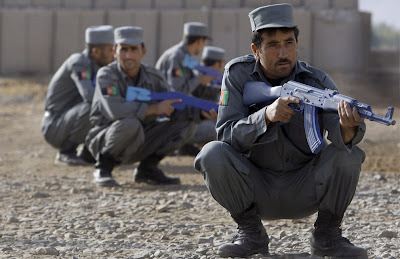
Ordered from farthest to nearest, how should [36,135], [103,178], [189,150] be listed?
[36,135]
[189,150]
[103,178]

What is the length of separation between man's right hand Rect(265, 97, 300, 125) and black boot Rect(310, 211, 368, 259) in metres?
0.52

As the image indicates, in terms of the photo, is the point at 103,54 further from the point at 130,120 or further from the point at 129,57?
the point at 130,120

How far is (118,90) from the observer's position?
6.50m

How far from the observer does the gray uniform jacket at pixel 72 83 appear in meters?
7.61

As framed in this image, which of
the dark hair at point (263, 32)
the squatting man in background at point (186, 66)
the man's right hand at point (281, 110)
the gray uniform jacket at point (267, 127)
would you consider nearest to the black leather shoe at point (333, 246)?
the gray uniform jacket at point (267, 127)

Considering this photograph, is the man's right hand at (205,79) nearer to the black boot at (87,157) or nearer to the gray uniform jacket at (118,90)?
the black boot at (87,157)

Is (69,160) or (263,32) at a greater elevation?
(263,32)

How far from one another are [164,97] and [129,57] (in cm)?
44

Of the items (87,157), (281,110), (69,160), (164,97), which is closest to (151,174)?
(164,97)

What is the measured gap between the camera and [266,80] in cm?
407

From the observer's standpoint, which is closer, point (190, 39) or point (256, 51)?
point (256, 51)

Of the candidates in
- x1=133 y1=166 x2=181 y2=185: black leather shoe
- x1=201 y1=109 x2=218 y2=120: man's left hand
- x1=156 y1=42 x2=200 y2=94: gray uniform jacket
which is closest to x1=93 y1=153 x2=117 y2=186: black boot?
x1=133 y1=166 x2=181 y2=185: black leather shoe

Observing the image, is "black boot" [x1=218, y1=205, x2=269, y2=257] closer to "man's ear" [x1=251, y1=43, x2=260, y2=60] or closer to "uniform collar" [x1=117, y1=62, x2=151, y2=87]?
"man's ear" [x1=251, y1=43, x2=260, y2=60]

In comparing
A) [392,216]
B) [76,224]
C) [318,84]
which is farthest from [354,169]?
[76,224]
